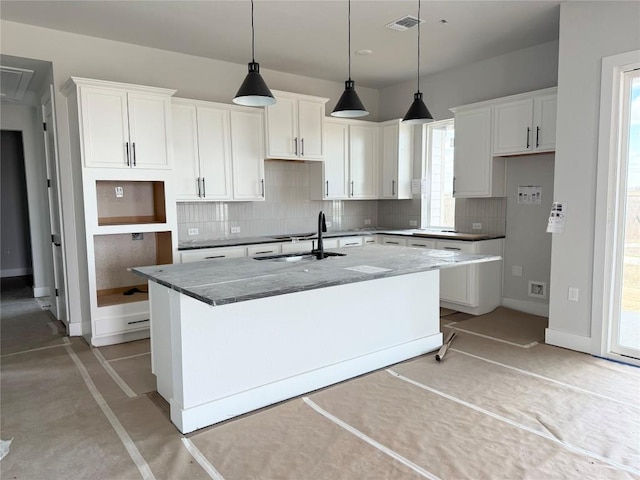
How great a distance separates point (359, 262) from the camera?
3.15 m

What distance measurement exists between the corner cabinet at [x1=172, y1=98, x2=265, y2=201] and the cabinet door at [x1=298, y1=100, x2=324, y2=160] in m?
0.51

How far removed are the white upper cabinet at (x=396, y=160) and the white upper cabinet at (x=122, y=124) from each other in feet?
9.85

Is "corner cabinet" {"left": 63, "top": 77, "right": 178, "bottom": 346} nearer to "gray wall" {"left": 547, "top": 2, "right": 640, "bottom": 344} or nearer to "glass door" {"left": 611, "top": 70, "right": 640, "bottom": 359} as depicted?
"gray wall" {"left": 547, "top": 2, "right": 640, "bottom": 344}

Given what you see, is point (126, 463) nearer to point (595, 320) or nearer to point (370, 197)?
point (595, 320)

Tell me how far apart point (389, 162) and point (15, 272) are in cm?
697

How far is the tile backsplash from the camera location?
16.4 ft

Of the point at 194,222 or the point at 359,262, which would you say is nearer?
the point at 359,262

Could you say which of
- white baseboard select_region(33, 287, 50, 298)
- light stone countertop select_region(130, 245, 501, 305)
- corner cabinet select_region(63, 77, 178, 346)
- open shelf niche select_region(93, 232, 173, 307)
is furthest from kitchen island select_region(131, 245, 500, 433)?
white baseboard select_region(33, 287, 50, 298)

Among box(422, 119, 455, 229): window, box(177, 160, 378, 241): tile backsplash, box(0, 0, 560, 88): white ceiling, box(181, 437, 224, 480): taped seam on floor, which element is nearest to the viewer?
box(181, 437, 224, 480): taped seam on floor

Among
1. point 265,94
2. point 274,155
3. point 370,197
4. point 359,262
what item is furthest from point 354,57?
point 359,262

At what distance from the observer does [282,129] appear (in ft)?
16.7

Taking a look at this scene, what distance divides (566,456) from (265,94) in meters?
2.70

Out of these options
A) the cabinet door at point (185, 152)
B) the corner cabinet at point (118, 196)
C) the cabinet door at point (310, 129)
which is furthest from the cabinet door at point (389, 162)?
the corner cabinet at point (118, 196)

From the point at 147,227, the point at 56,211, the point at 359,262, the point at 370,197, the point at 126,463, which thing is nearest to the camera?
the point at 126,463
